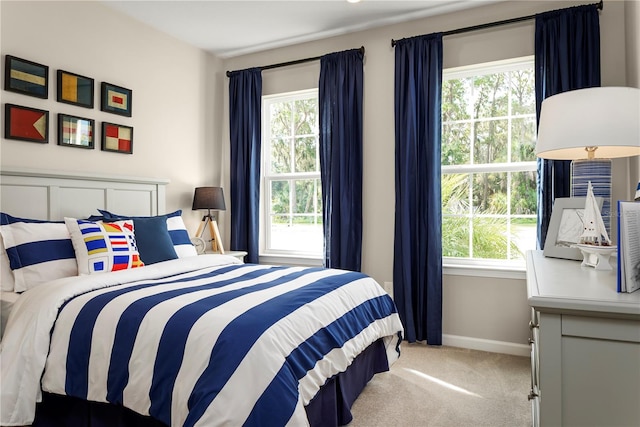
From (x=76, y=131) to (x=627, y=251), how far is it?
335 centimetres

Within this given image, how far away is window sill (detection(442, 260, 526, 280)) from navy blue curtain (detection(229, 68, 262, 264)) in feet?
6.19

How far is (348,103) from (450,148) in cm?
98

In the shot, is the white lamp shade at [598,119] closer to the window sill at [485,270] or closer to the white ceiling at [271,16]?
the window sill at [485,270]

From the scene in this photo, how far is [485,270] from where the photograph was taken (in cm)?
320

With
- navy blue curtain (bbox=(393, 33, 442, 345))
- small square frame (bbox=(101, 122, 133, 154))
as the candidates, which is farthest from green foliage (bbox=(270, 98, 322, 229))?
small square frame (bbox=(101, 122, 133, 154))

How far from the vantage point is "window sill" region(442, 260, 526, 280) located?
3.10 m

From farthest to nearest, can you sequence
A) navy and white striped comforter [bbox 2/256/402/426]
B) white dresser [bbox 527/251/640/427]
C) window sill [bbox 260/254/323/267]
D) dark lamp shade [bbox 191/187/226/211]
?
window sill [bbox 260/254/323/267] < dark lamp shade [bbox 191/187/226/211] < navy and white striped comforter [bbox 2/256/402/426] < white dresser [bbox 527/251/640/427]

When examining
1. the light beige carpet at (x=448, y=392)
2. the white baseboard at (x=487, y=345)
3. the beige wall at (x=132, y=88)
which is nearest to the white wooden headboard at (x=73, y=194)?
the beige wall at (x=132, y=88)

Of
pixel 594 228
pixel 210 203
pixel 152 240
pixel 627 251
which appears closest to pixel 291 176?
pixel 210 203

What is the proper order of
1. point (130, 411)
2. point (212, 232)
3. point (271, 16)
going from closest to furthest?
point (130, 411) < point (271, 16) < point (212, 232)

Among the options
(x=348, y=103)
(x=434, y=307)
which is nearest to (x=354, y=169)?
(x=348, y=103)

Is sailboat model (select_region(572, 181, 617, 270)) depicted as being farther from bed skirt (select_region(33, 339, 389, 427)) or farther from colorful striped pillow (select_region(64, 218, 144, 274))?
colorful striped pillow (select_region(64, 218, 144, 274))

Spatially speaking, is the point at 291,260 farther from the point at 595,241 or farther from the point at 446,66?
the point at 595,241

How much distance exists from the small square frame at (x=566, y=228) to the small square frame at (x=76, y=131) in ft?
10.4
